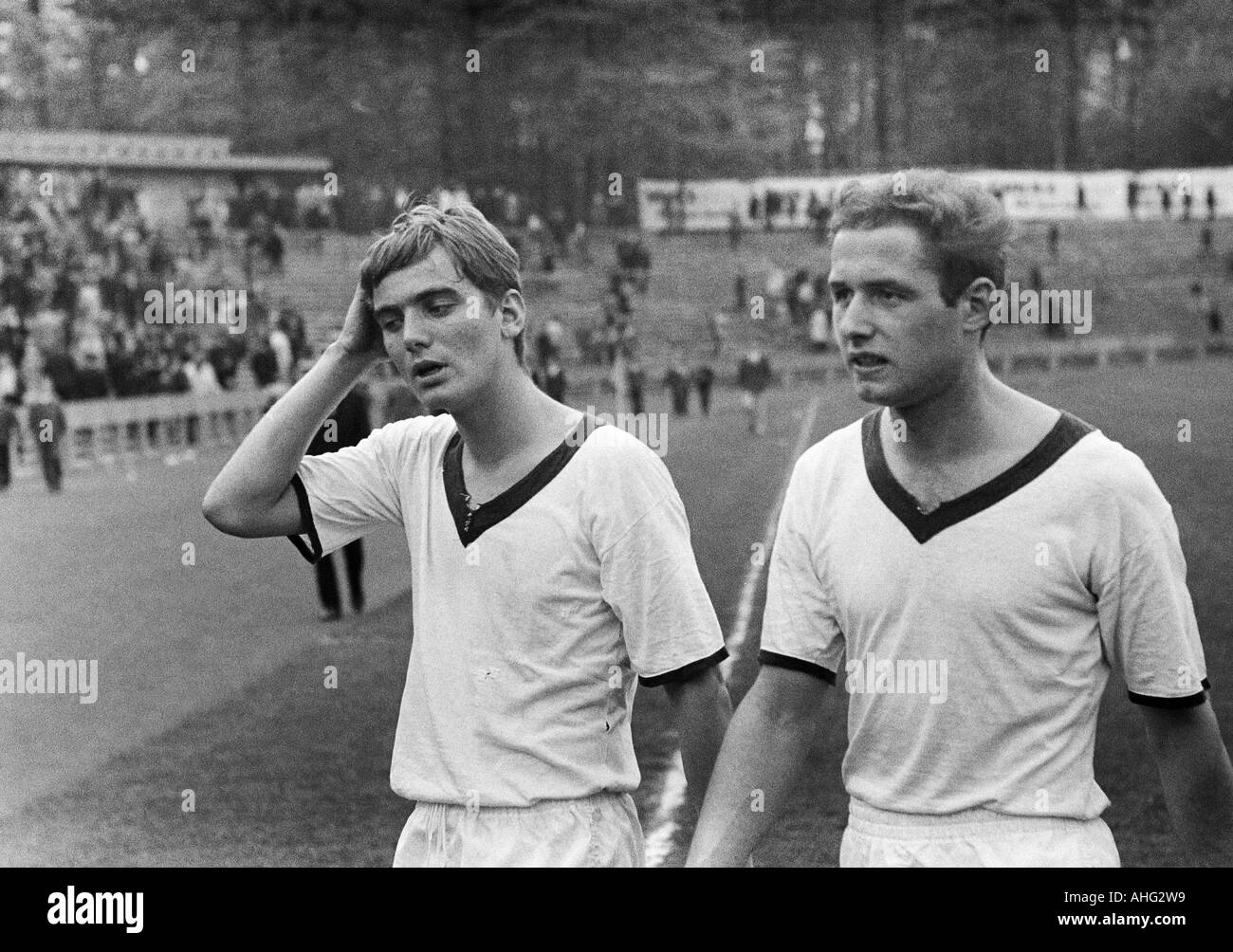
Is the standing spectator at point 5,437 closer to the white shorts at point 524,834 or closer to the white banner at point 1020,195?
the white banner at point 1020,195

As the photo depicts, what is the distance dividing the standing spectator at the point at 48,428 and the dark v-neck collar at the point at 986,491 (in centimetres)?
1118

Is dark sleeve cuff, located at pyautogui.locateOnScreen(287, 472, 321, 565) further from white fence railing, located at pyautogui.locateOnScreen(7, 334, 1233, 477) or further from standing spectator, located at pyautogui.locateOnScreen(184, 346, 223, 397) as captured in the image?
standing spectator, located at pyautogui.locateOnScreen(184, 346, 223, 397)

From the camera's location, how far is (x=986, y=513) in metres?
2.10

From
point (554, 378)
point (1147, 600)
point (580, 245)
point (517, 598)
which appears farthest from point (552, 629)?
point (580, 245)

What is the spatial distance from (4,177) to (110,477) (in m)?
2.30

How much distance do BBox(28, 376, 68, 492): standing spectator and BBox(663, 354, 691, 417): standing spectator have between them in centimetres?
407

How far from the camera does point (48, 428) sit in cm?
1318

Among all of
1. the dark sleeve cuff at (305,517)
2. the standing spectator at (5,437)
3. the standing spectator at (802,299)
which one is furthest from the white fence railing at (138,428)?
the dark sleeve cuff at (305,517)

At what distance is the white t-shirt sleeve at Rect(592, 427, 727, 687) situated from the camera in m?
2.28

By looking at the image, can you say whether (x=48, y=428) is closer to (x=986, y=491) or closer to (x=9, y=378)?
(x=9, y=378)

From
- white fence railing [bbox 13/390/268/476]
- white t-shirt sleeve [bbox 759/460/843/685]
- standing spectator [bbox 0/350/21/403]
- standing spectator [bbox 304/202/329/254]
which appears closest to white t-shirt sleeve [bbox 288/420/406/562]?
white t-shirt sleeve [bbox 759/460/843/685]
